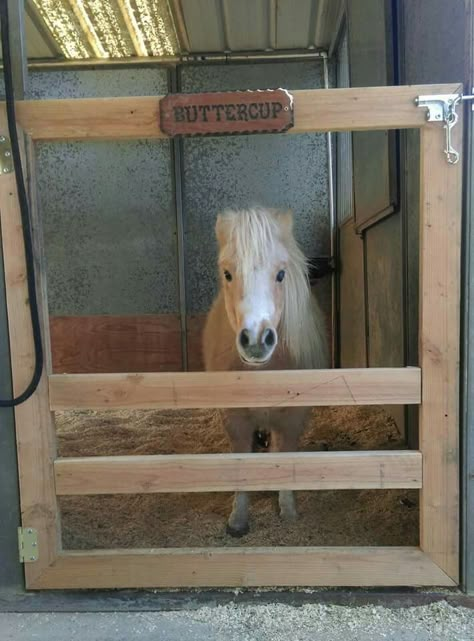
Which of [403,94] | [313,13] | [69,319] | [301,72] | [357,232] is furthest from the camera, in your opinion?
[69,319]

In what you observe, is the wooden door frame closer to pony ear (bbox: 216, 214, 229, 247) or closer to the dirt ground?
the dirt ground

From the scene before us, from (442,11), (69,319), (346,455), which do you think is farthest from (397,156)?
(69,319)

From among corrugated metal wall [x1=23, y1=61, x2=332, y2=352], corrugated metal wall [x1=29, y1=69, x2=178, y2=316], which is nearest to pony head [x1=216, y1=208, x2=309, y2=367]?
corrugated metal wall [x1=23, y1=61, x2=332, y2=352]

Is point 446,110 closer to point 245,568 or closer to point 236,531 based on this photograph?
point 245,568

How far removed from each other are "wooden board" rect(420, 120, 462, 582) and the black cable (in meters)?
1.28

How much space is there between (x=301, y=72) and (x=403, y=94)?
11.7 ft

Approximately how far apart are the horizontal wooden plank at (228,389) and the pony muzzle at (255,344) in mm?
61

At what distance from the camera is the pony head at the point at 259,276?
170cm

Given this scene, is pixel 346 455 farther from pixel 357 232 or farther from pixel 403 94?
pixel 357 232

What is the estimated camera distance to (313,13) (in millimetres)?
4031

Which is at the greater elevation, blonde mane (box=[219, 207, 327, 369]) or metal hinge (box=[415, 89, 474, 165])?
metal hinge (box=[415, 89, 474, 165])

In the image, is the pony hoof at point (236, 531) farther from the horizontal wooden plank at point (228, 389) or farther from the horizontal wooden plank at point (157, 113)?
the horizontal wooden plank at point (157, 113)

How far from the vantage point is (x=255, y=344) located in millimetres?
1671

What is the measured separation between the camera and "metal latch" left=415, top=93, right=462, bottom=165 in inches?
62.1
